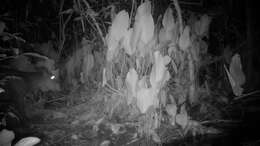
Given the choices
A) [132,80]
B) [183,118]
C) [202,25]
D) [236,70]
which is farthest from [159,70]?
[236,70]

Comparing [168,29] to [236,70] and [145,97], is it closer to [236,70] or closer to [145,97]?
[145,97]

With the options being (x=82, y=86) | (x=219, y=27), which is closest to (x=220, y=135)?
(x=219, y=27)

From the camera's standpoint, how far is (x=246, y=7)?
1.58m

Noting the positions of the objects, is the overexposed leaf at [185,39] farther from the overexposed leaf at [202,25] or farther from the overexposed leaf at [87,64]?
the overexposed leaf at [87,64]

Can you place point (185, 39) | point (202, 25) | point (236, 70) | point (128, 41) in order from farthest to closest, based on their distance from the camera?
point (236, 70), point (202, 25), point (185, 39), point (128, 41)

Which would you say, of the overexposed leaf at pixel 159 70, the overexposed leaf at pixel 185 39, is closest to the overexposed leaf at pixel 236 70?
the overexposed leaf at pixel 185 39

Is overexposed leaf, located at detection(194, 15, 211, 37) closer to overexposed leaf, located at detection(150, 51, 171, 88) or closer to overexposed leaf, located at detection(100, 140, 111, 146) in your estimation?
overexposed leaf, located at detection(150, 51, 171, 88)

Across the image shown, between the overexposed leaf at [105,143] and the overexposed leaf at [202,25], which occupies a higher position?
the overexposed leaf at [202,25]

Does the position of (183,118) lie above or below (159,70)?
below

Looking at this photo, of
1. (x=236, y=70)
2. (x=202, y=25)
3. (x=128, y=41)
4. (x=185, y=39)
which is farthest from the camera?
(x=236, y=70)

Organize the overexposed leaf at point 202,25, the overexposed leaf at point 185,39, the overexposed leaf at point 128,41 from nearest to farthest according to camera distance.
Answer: the overexposed leaf at point 128,41 → the overexposed leaf at point 185,39 → the overexposed leaf at point 202,25

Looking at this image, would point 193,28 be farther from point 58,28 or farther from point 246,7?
point 58,28

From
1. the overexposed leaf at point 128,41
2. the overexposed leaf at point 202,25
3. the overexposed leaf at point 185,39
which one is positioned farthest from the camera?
the overexposed leaf at point 202,25

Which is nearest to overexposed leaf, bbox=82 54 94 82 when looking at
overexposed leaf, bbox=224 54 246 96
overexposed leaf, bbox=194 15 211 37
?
overexposed leaf, bbox=194 15 211 37
